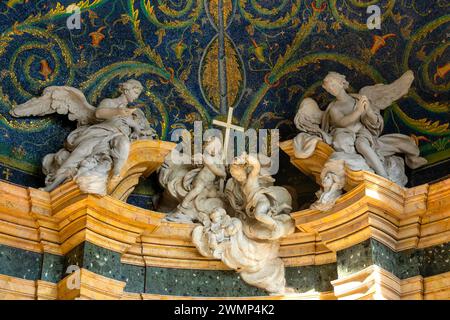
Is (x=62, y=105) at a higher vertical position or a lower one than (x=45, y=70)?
lower

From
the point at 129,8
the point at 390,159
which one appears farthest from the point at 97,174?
the point at 390,159

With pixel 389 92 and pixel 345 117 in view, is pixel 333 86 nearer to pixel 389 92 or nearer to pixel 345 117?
pixel 345 117

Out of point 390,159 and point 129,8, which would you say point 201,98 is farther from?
point 390,159

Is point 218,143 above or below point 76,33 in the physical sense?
below

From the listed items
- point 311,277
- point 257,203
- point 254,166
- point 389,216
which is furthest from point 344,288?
point 254,166

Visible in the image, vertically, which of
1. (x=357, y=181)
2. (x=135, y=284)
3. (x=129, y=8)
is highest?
(x=129, y=8)

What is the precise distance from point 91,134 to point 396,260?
10.9ft

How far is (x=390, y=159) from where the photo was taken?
13.1 meters

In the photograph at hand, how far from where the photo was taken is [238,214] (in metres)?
13.1

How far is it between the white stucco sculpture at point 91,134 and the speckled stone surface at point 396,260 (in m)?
2.47

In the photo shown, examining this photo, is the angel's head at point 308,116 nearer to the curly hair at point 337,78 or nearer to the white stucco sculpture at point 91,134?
the curly hair at point 337,78

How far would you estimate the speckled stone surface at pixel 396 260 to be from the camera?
12250 mm

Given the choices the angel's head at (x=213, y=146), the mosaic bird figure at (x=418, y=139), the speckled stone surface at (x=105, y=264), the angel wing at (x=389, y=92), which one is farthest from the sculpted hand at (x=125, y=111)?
the mosaic bird figure at (x=418, y=139)

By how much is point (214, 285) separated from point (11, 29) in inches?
136
